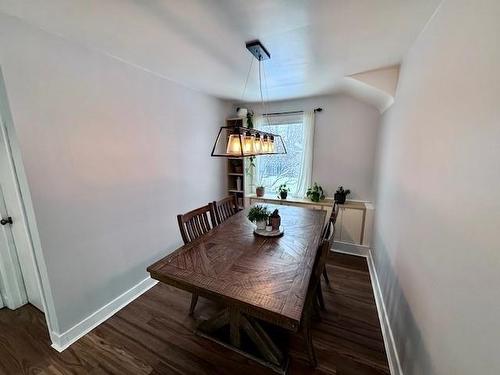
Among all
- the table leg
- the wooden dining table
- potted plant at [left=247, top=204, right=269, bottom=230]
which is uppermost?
potted plant at [left=247, top=204, right=269, bottom=230]

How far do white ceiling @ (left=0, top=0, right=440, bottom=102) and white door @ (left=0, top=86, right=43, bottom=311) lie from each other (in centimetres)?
127

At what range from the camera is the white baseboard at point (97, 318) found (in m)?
1.64

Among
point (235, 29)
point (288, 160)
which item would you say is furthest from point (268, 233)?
point (288, 160)

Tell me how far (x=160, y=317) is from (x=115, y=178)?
54.8 inches

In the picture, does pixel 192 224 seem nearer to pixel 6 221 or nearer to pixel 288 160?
pixel 6 221

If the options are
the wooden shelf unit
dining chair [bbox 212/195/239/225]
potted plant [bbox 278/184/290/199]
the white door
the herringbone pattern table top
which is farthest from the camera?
the wooden shelf unit

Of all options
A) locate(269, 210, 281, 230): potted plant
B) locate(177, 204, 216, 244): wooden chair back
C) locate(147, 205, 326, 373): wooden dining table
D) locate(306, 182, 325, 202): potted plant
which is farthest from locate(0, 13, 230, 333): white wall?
locate(306, 182, 325, 202): potted plant

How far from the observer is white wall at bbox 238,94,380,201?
10.00 ft

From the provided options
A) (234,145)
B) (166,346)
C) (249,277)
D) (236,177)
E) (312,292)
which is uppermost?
(234,145)

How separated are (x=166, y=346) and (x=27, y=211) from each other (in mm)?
1463

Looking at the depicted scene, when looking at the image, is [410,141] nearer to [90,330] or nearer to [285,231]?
[285,231]

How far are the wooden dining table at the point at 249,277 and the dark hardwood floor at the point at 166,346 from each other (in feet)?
0.45

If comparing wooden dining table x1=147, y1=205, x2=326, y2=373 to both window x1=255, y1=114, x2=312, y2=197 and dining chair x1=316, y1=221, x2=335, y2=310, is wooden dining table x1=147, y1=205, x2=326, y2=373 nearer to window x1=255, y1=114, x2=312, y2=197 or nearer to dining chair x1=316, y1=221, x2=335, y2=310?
dining chair x1=316, y1=221, x2=335, y2=310

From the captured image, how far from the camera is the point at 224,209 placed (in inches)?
99.6
